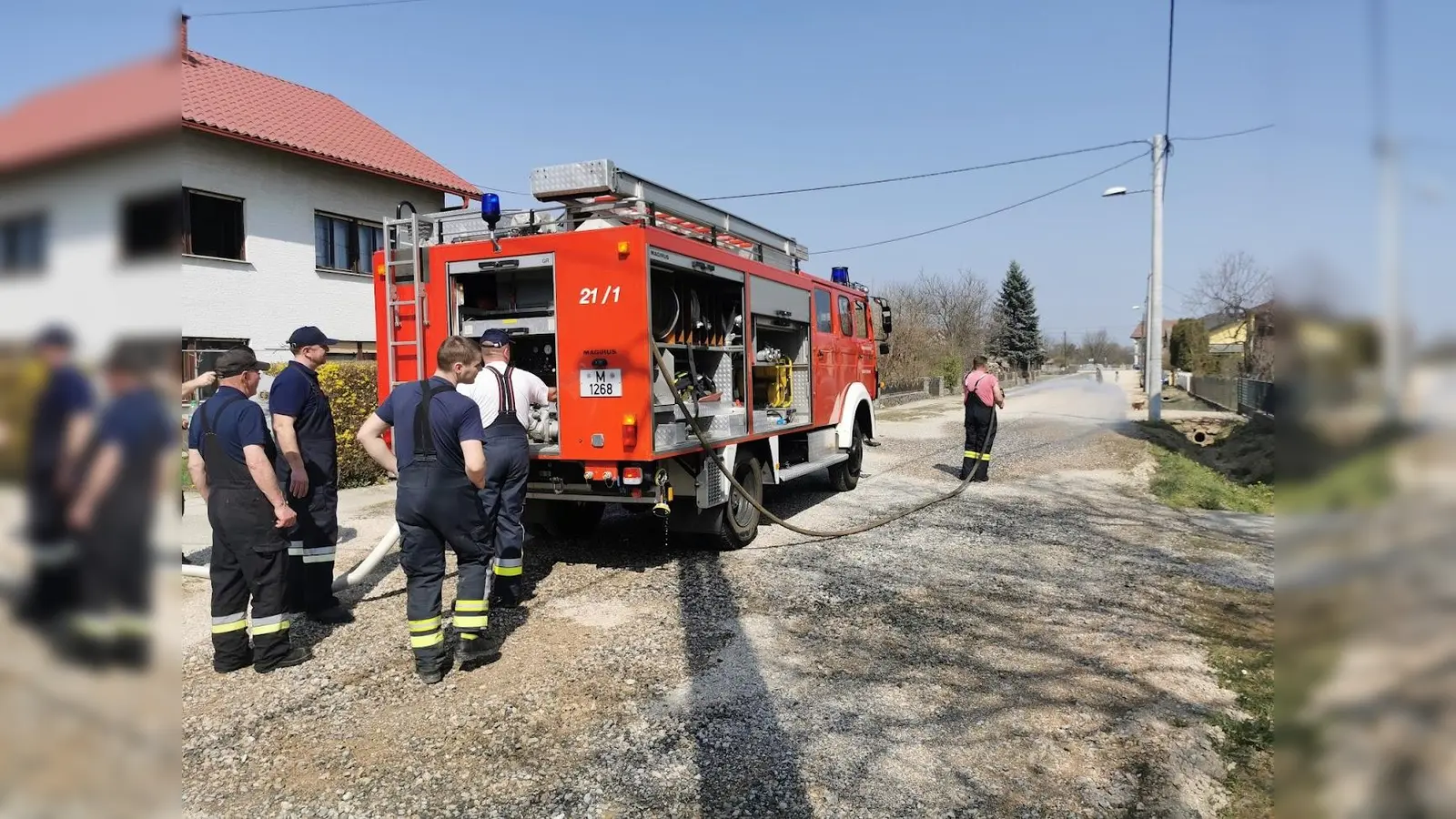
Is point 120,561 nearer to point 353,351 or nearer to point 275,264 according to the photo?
point 275,264

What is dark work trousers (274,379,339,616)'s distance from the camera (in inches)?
203

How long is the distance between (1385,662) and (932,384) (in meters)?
35.4

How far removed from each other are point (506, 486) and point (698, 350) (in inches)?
98.1

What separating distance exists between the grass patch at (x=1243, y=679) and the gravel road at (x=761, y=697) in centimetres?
9

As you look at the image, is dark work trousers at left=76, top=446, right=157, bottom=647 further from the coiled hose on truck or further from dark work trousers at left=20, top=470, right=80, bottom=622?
the coiled hose on truck

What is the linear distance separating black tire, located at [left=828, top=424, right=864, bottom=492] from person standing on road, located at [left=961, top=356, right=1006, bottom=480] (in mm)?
1579

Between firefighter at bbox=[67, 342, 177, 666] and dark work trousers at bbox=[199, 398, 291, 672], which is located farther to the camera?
dark work trousers at bbox=[199, 398, 291, 672]

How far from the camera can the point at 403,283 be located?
6.63 m

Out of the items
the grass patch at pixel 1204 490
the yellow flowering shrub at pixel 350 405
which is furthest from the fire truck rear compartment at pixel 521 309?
the grass patch at pixel 1204 490

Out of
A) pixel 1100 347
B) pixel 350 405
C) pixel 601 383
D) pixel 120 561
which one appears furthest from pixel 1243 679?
pixel 1100 347

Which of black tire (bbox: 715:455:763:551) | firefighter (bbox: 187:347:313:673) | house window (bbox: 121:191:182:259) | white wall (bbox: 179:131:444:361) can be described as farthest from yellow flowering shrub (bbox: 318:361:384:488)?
house window (bbox: 121:191:182:259)

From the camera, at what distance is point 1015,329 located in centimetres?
6100

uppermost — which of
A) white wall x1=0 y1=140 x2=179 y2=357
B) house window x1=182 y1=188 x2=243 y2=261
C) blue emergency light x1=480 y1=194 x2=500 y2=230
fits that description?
house window x1=182 y1=188 x2=243 y2=261

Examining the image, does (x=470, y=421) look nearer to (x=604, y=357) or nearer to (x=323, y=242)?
(x=604, y=357)
